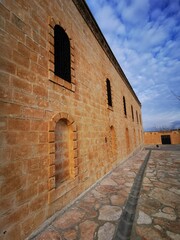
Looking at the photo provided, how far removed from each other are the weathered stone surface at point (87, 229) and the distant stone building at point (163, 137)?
29.5 meters

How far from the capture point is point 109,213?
2908 millimetres

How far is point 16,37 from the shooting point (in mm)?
2389

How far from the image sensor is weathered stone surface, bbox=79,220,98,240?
223cm

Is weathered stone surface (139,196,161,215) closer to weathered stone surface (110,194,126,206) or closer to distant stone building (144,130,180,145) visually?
weathered stone surface (110,194,126,206)

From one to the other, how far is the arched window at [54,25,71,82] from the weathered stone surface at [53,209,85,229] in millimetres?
3510

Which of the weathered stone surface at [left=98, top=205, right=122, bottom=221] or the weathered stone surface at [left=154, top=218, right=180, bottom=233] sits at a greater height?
the weathered stone surface at [left=154, top=218, right=180, bottom=233]

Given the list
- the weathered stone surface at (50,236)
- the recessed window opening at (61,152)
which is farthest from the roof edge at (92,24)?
the weathered stone surface at (50,236)

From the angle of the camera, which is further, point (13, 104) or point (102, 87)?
point (102, 87)

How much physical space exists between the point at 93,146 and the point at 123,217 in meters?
2.45

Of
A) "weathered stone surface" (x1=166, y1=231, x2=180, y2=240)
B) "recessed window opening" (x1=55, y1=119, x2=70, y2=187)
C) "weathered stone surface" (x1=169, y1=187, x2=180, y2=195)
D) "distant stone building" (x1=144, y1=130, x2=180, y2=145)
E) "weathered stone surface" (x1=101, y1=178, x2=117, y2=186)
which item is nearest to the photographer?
"weathered stone surface" (x1=166, y1=231, x2=180, y2=240)

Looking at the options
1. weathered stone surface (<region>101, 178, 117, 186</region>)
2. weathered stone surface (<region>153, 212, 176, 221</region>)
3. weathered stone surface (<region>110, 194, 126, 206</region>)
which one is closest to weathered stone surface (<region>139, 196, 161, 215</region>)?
weathered stone surface (<region>153, 212, 176, 221</region>)

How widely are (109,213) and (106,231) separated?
59cm

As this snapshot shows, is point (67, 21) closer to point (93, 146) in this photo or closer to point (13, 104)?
point (13, 104)

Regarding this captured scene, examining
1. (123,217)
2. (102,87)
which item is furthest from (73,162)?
(102,87)
